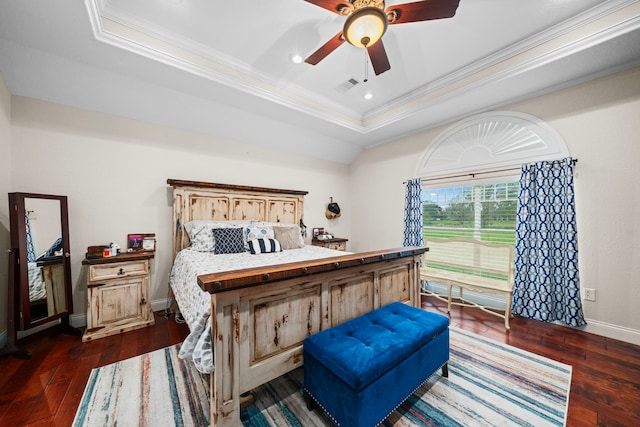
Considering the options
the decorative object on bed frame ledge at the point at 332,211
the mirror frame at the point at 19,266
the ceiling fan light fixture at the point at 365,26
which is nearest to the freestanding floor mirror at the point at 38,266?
the mirror frame at the point at 19,266

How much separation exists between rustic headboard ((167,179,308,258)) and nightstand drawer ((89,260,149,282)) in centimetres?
49

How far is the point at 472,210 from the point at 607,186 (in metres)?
1.33

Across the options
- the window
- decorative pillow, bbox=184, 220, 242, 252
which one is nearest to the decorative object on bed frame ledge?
Answer: the window

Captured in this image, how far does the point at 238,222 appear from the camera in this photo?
136 inches

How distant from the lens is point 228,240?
2924mm

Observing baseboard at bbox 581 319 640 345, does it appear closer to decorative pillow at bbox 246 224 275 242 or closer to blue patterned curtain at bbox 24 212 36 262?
decorative pillow at bbox 246 224 275 242

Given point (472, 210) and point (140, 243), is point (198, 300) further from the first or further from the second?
point (472, 210)

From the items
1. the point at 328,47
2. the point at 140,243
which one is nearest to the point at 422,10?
the point at 328,47

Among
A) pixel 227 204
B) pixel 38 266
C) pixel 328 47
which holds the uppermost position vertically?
pixel 328 47

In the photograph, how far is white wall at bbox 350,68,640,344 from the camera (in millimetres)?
2330

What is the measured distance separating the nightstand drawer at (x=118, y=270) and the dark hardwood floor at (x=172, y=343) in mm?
608

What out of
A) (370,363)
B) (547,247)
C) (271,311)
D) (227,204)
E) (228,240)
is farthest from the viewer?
(227,204)

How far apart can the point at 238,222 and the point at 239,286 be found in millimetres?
2311

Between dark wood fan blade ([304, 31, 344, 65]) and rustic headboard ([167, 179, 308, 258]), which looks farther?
rustic headboard ([167, 179, 308, 258])
